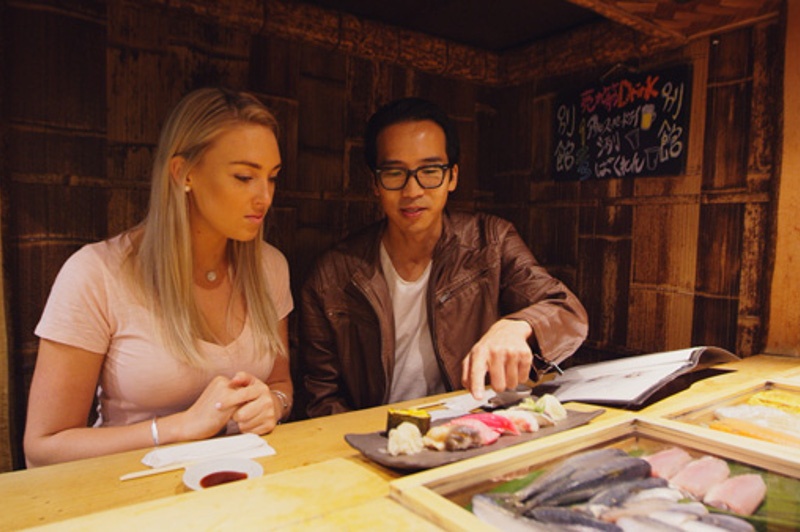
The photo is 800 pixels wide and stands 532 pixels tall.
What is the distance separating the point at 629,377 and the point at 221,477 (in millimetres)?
1522

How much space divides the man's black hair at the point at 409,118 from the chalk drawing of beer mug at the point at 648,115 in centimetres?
128

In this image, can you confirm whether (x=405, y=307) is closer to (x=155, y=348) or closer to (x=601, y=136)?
(x=155, y=348)

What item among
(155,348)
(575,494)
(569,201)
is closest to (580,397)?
(575,494)

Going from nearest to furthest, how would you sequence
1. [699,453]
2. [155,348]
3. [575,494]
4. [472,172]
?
1. [575,494]
2. [699,453]
3. [155,348]
4. [472,172]

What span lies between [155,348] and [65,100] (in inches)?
55.7

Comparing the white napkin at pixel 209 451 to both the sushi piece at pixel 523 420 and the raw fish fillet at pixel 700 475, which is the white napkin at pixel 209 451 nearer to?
the sushi piece at pixel 523 420

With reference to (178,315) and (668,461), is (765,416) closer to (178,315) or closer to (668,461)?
(668,461)

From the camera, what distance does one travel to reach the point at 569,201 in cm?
390

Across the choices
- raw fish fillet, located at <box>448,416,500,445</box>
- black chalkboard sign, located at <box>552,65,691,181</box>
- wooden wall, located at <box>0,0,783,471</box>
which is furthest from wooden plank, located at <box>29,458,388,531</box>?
black chalkboard sign, located at <box>552,65,691,181</box>

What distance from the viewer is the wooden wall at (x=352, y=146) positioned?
262 cm

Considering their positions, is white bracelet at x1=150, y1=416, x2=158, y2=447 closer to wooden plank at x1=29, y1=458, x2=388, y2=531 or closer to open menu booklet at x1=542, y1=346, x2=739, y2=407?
wooden plank at x1=29, y1=458, x2=388, y2=531

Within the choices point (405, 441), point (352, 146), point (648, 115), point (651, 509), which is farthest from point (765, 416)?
point (352, 146)

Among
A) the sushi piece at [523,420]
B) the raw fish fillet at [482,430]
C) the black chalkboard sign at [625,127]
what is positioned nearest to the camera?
the raw fish fillet at [482,430]

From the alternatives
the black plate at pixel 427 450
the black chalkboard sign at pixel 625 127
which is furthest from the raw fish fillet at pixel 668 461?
the black chalkboard sign at pixel 625 127
